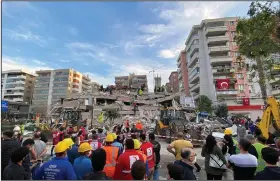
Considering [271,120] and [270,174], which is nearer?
[270,174]

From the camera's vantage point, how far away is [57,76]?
80125 millimetres

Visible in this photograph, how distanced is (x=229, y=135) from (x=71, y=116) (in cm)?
2844

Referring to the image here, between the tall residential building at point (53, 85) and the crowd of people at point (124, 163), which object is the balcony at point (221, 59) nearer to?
the crowd of people at point (124, 163)

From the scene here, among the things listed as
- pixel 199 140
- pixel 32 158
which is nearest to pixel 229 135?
pixel 32 158

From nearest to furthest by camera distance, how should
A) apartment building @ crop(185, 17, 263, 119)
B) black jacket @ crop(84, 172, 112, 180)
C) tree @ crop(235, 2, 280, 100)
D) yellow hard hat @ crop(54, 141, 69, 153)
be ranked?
black jacket @ crop(84, 172, 112, 180) < yellow hard hat @ crop(54, 141, 69, 153) < tree @ crop(235, 2, 280, 100) < apartment building @ crop(185, 17, 263, 119)

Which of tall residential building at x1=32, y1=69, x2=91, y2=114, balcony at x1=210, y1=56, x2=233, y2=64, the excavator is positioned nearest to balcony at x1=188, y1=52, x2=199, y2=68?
balcony at x1=210, y1=56, x2=233, y2=64

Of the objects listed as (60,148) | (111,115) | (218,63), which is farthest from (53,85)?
(60,148)

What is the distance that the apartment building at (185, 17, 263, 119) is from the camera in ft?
141

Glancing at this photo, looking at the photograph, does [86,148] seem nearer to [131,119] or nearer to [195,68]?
[131,119]

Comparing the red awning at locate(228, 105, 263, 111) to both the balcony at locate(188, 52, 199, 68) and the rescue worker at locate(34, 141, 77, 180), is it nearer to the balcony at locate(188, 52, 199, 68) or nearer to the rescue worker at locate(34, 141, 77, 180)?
the balcony at locate(188, 52, 199, 68)

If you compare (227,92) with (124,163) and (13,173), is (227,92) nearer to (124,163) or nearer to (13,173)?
(124,163)

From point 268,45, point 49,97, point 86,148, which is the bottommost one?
point 86,148

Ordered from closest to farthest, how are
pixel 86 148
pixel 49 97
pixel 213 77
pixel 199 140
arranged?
pixel 86 148, pixel 199 140, pixel 213 77, pixel 49 97

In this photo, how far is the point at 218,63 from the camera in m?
46.9
